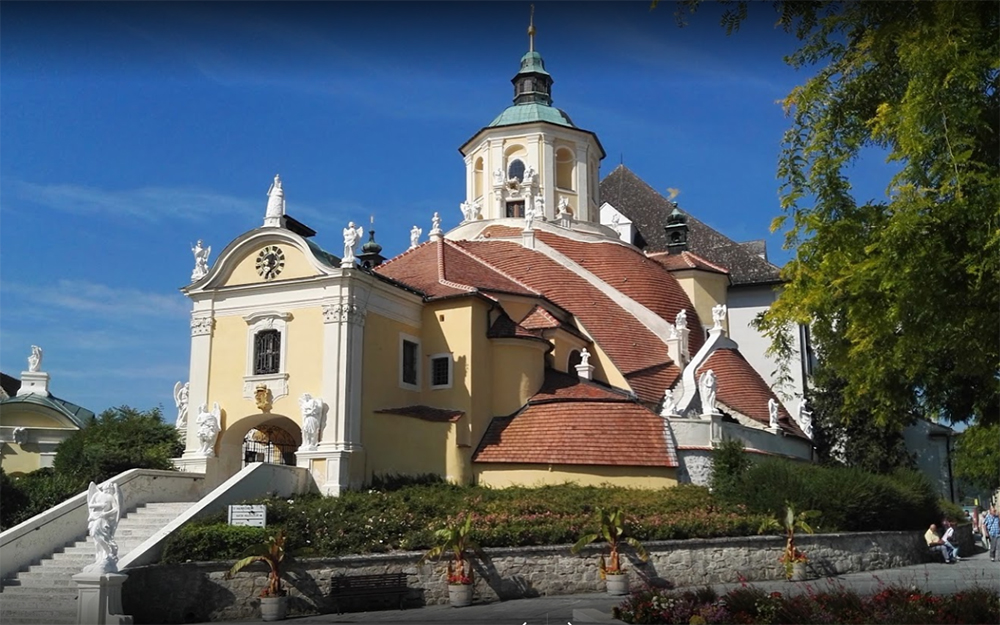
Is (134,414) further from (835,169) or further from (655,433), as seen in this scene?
(835,169)

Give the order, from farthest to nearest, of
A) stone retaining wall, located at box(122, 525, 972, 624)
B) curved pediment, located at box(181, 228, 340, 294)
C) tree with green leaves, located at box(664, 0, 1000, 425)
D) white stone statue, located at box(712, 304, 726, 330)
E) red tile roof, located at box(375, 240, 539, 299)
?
white stone statue, located at box(712, 304, 726, 330)
red tile roof, located at box(375, 240, 539, 299)
curved pediment, located at box(181, 228, 340, 294)
stone retaining wall, located at box(122, 525, 972, 624)
tree with green leaves, located at box(664, 0, 1000, 425)

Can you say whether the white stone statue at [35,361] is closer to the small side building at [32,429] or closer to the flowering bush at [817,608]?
the small side building at [32,429]

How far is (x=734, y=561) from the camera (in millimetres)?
21656

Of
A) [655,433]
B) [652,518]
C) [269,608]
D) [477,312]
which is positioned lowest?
[269,608]

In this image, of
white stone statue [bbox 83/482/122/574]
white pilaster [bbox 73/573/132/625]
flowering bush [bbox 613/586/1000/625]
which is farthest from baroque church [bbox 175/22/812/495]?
flowering bush [bbox 613/586/1000/625]

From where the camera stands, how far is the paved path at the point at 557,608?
52.2 ft

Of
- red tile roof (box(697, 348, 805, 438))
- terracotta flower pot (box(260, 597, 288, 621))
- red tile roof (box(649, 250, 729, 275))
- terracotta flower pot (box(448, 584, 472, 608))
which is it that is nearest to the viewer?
terracotta flower pot (box(260, 597, 288, 621))

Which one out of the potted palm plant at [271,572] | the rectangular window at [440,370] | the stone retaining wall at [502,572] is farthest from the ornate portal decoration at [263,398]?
the stone retaining wall at [502,572]

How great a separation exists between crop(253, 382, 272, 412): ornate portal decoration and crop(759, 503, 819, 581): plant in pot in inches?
512

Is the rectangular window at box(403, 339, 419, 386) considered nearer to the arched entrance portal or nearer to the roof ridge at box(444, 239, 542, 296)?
the arched entrance portal

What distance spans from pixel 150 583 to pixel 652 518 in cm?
1056

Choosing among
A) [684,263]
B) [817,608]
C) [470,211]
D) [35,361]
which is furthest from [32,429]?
[817,608]

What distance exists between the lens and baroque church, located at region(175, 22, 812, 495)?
87.5 feet

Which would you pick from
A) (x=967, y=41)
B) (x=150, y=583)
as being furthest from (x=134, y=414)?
(x=967, y=41)
